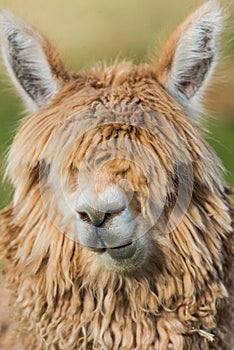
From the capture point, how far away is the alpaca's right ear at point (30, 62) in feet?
18.9

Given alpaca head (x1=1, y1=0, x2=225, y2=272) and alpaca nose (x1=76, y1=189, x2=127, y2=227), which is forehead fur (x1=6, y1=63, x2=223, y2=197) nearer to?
alpaca head (x1=1, y1=0, x2=225, y2=272)

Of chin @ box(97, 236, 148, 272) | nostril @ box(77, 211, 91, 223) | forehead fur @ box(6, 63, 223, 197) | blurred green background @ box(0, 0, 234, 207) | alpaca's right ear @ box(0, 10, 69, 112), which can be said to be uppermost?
alpaca's right ear @ box(0, 10, 69, 112)

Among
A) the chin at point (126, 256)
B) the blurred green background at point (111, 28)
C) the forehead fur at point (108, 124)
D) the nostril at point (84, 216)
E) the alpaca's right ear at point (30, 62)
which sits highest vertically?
the alpaca's right ear at point (30, 62)

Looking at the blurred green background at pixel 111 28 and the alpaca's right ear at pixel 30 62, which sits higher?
the alpaca's right ear at pixel 30 62

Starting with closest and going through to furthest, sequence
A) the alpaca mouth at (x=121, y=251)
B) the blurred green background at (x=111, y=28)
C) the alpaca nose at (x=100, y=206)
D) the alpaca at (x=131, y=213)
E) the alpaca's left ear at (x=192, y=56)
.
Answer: the alpaca nose at (x=100, y=206) → the alpaca mouth at (x=121, y=251) → the alpaca at (x=131, y=213) → the alpaca's left ear at (x=192, y=56) → the blurred green background at (x=111, y=28)

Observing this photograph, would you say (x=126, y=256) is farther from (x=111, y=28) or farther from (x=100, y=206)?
(x=111, y=28)

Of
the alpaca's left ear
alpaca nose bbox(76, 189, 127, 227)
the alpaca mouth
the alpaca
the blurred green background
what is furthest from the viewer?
the blurred green background

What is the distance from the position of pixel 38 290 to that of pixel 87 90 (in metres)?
1.00

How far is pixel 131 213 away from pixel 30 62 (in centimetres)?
103

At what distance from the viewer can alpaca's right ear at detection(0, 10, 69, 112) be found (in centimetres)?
576

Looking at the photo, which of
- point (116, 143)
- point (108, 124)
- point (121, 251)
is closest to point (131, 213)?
point (121, 251)

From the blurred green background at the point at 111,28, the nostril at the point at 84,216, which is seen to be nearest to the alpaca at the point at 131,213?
the nostril at the point at 84,216

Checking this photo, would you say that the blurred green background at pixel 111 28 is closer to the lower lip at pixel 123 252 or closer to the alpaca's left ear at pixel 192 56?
the alpaca's left ear at pixel 192 56

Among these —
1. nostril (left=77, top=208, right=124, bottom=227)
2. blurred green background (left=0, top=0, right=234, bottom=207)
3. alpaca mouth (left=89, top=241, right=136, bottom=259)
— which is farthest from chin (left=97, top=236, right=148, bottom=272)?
blurred green background (left=0, top=0, right=234, bottom=207)
